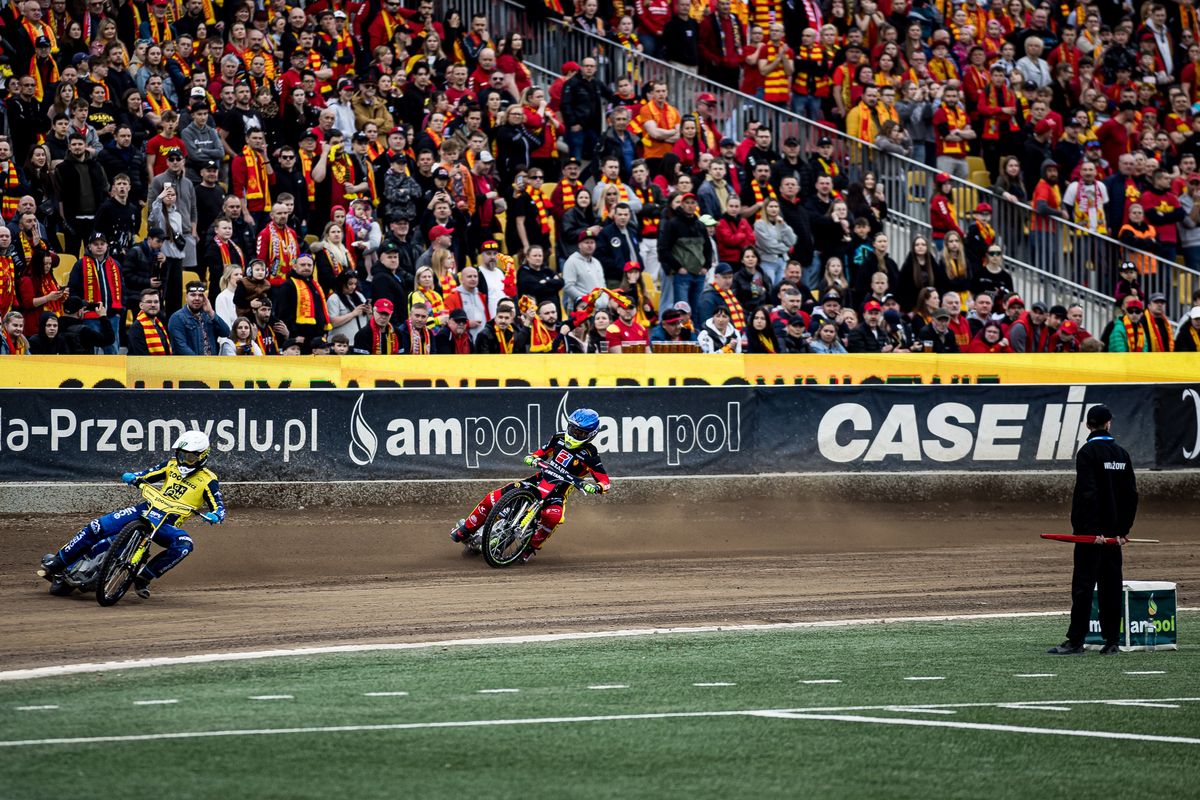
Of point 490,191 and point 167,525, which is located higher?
point 490,191

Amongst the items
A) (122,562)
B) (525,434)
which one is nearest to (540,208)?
(525,434)

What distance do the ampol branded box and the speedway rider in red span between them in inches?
240

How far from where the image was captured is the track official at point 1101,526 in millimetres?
12688

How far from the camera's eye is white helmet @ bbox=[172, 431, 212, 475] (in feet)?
50.9

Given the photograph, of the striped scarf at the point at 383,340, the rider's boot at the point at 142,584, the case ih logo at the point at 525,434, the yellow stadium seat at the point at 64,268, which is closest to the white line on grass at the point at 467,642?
the rider's boot at the point at 142,584

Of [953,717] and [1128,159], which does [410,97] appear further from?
[953,717]

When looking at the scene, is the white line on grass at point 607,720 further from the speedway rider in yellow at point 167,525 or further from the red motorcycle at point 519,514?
the red motorcycle at point 519,514

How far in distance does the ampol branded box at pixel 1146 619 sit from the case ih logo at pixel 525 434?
8406 mm

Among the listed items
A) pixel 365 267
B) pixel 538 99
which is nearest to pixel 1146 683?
pixel 365 267

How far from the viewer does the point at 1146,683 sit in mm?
11508

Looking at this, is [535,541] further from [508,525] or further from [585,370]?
[585,370]

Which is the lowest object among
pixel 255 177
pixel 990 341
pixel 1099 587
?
pixel 1099 587

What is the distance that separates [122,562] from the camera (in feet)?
49.3

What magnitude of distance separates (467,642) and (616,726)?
371 cm
